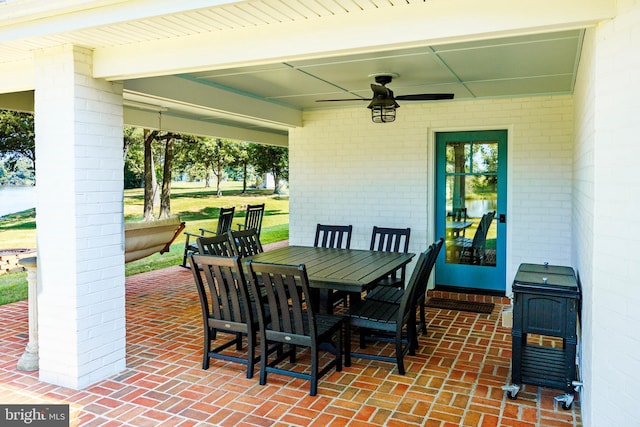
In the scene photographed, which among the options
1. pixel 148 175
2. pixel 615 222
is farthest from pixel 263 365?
pixel 148 175

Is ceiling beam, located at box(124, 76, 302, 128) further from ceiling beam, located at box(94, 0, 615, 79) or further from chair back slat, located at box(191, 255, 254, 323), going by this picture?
chair back slat, located at box(191, 255, 254, 323)

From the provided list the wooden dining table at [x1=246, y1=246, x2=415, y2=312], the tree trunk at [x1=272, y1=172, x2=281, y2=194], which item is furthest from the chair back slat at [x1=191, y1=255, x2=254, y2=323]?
the tree trunk at [x1=272, y1=172, x2=281, y2=194]

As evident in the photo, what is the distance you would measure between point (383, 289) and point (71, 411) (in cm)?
259

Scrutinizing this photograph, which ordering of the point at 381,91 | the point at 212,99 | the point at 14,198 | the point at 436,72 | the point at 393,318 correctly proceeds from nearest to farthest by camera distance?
1. the point at 393,318
2. the point at 381,91
3. the point at 436,72
4. the point at 212,99
5. the point at 14,198

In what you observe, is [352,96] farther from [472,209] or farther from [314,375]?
[314,375]

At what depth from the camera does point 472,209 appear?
20.0 feet

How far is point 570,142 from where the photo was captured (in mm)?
5395

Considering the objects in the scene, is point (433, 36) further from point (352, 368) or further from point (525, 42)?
point (352, 368)

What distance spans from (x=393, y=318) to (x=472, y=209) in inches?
120

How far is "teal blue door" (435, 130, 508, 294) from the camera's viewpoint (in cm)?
592

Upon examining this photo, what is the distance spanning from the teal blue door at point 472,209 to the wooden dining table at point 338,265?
1.72 metres

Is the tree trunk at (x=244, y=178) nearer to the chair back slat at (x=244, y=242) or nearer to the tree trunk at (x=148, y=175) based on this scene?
the tree trunk at (x=148, y=175)

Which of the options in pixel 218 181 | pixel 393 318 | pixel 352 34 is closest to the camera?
pixel 352 34

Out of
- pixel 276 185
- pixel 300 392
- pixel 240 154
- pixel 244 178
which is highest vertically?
pixel 240 154
